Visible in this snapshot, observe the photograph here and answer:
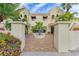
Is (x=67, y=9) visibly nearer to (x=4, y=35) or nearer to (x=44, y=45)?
(x=44, y=45)

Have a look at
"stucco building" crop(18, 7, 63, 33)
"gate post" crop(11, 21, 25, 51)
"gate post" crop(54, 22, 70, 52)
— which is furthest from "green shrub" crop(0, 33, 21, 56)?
"gate post" crop(54, 22, 70, 52)

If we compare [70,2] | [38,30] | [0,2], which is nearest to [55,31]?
[38,30]

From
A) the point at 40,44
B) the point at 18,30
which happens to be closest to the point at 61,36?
the point at 40,44

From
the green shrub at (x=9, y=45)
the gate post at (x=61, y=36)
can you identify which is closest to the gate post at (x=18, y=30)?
the green shrub at (x=9, y=45)

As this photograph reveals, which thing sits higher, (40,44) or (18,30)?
(18,30)

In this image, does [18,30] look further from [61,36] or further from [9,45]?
[61,36]

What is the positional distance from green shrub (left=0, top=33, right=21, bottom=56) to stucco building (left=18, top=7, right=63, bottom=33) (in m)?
0.22

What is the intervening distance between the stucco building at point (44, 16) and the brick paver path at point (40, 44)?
8cm

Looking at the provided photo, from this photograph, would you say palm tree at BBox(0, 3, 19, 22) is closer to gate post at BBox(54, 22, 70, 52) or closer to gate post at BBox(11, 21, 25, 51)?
gate post at BBox(11, 21, 25, 51)

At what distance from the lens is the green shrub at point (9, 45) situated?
2557 millimetres

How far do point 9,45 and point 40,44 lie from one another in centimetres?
37

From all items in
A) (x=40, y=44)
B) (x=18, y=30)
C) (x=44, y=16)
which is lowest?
(x=40, y=44)

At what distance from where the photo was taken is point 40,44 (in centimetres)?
261

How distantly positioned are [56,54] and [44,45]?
18cm
